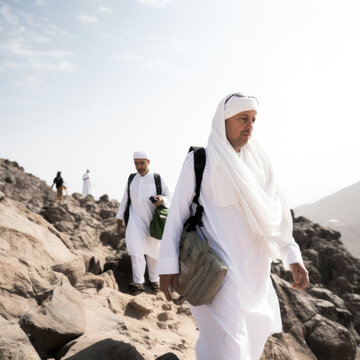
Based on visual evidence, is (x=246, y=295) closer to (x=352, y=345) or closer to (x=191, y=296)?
(x=191, y=296)

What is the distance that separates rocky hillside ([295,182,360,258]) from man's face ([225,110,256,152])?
28820mm

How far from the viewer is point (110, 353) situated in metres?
2.37

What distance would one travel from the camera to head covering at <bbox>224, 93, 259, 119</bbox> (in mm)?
2508

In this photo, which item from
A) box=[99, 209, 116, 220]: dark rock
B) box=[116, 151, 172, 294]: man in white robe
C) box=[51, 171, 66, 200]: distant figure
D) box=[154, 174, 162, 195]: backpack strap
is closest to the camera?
box=[116, 151, 172, 294]: man in white robe

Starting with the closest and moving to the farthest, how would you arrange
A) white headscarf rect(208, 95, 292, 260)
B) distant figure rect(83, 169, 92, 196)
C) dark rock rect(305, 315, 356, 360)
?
white headscarf rect(208, 95, 292, 260) → dark rock rect(305, 315, 356, 360) → distant figure rect(83, 169, 92, 196)

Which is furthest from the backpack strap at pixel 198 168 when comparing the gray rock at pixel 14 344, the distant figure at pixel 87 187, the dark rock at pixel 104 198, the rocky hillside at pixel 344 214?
the rocky hillside at pixel 344 214

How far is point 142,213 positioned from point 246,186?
3428mm

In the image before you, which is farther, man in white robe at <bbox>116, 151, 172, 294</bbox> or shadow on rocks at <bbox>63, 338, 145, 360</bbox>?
man in white robe at <bbox>116, 151, 172, 294</bbox>

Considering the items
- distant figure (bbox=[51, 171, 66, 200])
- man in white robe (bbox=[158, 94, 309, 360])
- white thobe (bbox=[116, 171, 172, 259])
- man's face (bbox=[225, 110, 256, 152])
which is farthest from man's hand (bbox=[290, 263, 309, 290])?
distant figure (bbox=[51, 171, 66, 200])


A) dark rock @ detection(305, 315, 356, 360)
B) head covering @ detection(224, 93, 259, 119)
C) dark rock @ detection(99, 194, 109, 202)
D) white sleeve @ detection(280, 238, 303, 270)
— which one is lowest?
dark rock @ detection(305, 315, 356, 360)

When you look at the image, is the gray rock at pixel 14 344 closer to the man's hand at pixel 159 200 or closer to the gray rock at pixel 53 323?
the gray rock at pixel 53 323

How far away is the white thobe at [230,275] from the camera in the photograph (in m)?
2.27

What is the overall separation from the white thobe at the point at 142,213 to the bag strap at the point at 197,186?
2.96 m

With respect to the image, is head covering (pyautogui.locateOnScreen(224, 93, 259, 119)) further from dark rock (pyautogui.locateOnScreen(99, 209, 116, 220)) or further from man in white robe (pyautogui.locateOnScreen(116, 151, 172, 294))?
dark rock (pyautogui.locateOnScreen(99, 209, 116, 220))
